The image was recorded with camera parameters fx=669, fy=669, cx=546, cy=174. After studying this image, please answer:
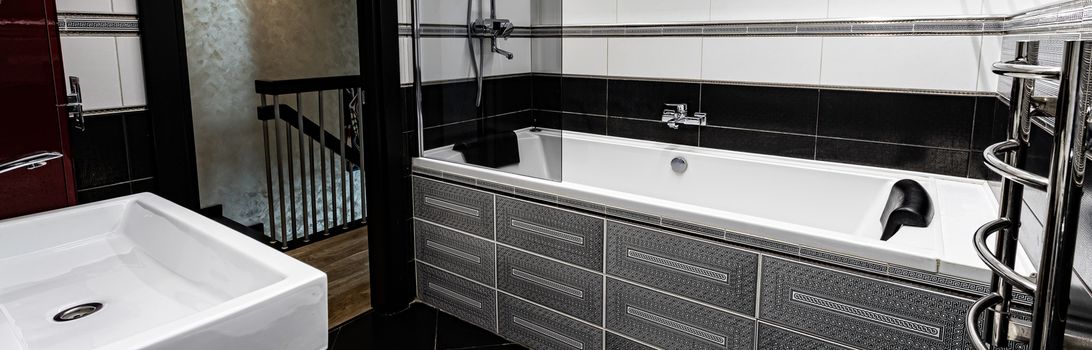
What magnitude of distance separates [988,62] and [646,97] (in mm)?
1405

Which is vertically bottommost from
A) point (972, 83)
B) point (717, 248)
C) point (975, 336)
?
point (717, 248)

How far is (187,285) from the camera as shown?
4.70 ft

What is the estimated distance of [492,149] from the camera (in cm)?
274

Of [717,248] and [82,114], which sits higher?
[82,114]

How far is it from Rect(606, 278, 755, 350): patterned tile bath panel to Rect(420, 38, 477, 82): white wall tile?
1.08 metres

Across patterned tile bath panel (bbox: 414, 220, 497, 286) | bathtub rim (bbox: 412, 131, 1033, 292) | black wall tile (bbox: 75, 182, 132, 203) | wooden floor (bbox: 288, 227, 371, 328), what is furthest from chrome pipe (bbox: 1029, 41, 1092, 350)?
wooden floor (bbox: 288, 227, 371, 328)

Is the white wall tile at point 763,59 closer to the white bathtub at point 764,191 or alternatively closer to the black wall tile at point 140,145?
the white bathtub at point 764,191

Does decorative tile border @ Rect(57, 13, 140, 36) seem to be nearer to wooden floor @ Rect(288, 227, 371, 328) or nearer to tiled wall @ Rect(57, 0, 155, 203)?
tiled wall @ Rect(57, 0, 155, 203)

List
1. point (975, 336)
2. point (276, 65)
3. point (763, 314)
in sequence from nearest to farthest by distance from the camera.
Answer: point (975, 336) < point (763, 314) < point (276, 65)

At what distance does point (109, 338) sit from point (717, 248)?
60.4 inches

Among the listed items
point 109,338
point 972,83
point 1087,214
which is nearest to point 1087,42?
point 1087,214

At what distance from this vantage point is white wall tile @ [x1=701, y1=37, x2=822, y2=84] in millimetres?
2695

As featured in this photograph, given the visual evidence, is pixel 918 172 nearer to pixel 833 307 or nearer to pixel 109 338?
pixel 833 307

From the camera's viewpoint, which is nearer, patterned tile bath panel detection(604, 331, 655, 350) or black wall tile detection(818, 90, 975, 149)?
patterned tile bath panel detection(604, 331, 655, 350)
